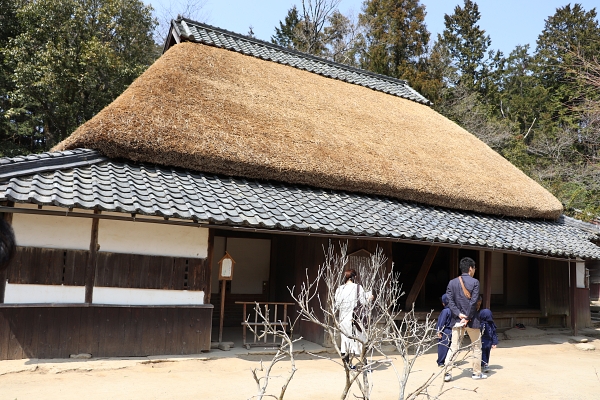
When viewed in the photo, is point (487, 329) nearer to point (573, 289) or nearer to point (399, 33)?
point (573, 289)

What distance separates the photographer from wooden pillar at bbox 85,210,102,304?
5.70 metres

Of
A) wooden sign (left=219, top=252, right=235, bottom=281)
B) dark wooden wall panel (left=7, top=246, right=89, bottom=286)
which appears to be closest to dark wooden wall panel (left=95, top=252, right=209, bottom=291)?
dark wooden wall panel (left=7, top=246, right=89, bottom=286)

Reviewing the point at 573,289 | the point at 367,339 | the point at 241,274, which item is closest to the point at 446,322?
the point at 367,339

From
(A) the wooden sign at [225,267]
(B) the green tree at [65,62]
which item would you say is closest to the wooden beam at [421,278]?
(A) the wooden sign at [225,267]

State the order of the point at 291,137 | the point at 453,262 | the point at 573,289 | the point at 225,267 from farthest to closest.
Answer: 1. the point at 573,289
2. the point at 453,262
3. the point at 291,137
4. the point at 225,267

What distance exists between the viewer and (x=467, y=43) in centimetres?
2750

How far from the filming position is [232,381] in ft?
17.4

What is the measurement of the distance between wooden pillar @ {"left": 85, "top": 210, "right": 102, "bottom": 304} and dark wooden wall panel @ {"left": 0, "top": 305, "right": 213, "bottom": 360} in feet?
0.58

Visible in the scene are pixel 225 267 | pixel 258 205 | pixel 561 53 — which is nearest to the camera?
pixel 258 205

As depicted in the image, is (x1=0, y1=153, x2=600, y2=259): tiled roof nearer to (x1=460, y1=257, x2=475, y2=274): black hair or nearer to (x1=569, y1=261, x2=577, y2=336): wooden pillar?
(x1=569, y1=261, x2=577, y2=336): wooden pillar

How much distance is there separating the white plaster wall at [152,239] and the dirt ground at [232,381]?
1367 mm

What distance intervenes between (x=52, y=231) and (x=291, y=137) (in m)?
4.00

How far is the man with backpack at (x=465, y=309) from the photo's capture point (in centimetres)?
573

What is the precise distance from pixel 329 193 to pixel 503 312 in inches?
199
